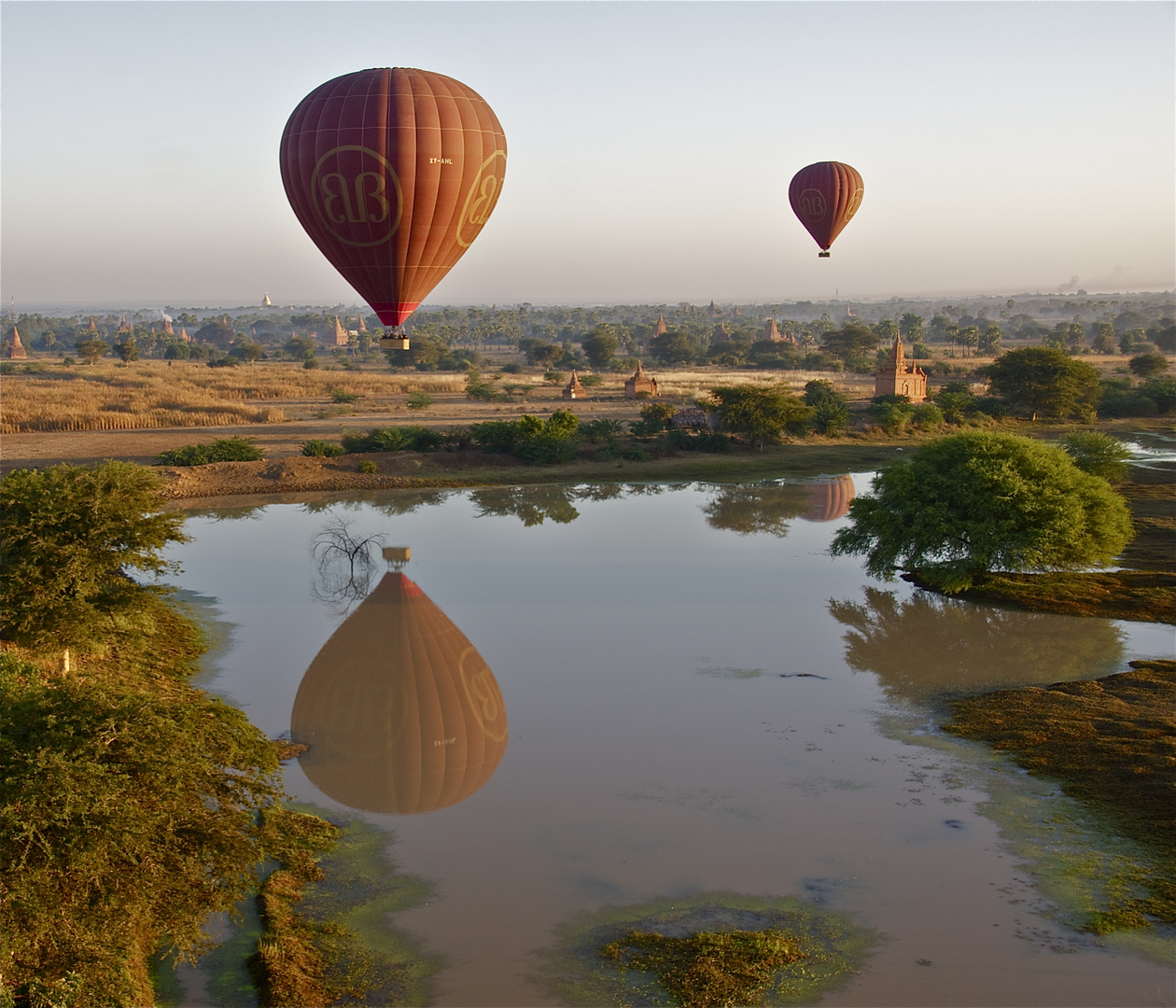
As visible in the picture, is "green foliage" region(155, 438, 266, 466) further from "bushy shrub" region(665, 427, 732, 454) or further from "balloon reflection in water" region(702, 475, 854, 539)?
"balloon reflection in water" region(702, 475, 854, 539)

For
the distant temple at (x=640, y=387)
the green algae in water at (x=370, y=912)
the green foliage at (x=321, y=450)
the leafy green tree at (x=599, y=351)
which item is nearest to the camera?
the green algae in water at (x=370, y=912)

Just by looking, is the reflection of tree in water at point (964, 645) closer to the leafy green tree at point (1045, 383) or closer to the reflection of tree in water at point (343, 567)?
the reflection of tree in water at point (343, 567)

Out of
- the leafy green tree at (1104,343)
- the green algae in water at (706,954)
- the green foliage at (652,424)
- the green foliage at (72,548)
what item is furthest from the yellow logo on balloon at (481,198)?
the leafy green tree at (1104,343)

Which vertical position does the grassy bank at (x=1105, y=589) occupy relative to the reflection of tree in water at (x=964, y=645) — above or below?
above

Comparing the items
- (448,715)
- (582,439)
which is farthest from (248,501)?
(448,715)

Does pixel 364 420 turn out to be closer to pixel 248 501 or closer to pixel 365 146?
pixel 248 501
